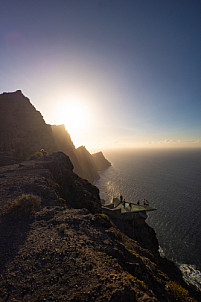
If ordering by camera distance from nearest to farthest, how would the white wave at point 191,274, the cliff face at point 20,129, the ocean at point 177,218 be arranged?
the white wave at point 191,274, the ocean at point 177,218, the cliff face at point 20,129

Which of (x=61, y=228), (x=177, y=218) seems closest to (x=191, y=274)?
(x=177, y=218)

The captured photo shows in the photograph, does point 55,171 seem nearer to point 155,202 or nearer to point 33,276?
point 33,276

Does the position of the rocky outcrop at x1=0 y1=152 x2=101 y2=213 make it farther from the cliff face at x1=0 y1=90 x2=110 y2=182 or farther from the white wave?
the white wave

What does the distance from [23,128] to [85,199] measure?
38341 millimetres

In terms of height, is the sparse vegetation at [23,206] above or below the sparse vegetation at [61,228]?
above

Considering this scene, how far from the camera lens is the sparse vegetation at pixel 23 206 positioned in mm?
7308

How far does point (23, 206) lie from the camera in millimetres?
7734

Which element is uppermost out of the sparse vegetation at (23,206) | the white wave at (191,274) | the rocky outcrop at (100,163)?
the sparse vegetation at (23,206)

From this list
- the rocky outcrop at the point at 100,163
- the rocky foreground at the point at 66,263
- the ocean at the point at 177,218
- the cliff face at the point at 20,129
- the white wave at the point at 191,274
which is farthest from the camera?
the rocky outcrop at the point at 100,163

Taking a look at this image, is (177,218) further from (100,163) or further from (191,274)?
(100,163)

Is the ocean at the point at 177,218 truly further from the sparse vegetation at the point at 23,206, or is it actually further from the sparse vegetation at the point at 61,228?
the sparse vegetation at the point at 23,206

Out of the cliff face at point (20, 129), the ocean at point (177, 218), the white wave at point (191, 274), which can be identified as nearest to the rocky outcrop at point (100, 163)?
the ocean at point (177, 218)

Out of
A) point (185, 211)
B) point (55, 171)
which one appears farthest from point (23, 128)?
point (185, 211)

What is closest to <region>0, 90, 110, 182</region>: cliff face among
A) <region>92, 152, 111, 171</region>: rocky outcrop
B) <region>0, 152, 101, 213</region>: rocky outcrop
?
<region>0, 152, 101, 213</region>: rocky outcrop
